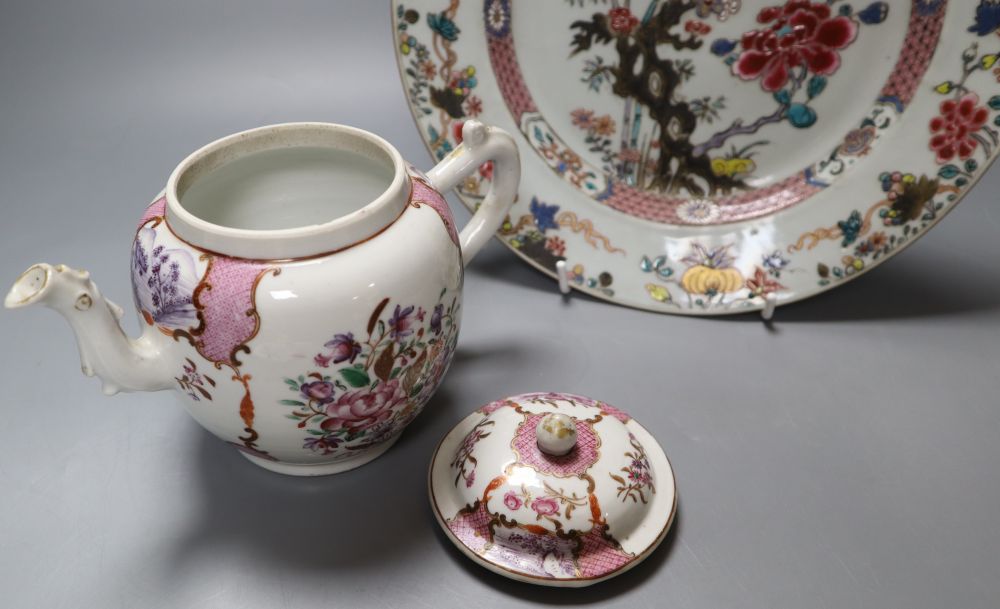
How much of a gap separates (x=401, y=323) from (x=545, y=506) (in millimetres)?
282

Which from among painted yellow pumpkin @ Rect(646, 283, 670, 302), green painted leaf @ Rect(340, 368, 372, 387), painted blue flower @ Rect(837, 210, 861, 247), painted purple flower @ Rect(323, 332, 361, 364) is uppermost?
painted blue flower @ Rect(837, 210, 861, 247)

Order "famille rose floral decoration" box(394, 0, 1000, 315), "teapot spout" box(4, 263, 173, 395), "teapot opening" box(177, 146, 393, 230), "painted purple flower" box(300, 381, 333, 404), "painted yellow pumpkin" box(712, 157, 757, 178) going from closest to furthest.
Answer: "teapot spout" box(4, 263, 173, 395)
"painted purple flower" box(300, 381, 333, 404)
"teapot opening" box(177, 146, 393, 230)
"famille rose floral decoration" box(394, 0, 1000, 315)
"painted yellow pumpkin" box(712, 157, 757, 178)

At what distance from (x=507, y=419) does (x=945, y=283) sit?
92cm

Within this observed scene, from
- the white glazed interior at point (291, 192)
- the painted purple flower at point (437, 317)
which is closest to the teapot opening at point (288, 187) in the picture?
the white glazed interior at point (291, 192)

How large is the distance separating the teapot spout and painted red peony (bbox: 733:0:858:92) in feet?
3.60

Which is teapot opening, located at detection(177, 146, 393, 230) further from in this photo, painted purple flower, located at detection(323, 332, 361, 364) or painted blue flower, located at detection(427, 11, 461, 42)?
painted blue flower, located at detection(427, 11, 461, 42)

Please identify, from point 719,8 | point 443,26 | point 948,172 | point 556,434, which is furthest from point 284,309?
point 948,172

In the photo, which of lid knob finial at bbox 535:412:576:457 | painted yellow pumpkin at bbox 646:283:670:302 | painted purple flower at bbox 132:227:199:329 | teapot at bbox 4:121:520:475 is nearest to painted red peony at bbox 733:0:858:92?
painted yellow pumpkin at bbox 646:283:670:302

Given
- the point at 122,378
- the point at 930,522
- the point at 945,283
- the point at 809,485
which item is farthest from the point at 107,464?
the point at 945,283

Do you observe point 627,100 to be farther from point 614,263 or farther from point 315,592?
point 315,592

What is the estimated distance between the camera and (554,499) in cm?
103

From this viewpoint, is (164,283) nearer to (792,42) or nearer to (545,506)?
(545,506)

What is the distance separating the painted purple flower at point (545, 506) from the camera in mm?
1024

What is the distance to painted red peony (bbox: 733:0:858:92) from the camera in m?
1.45
